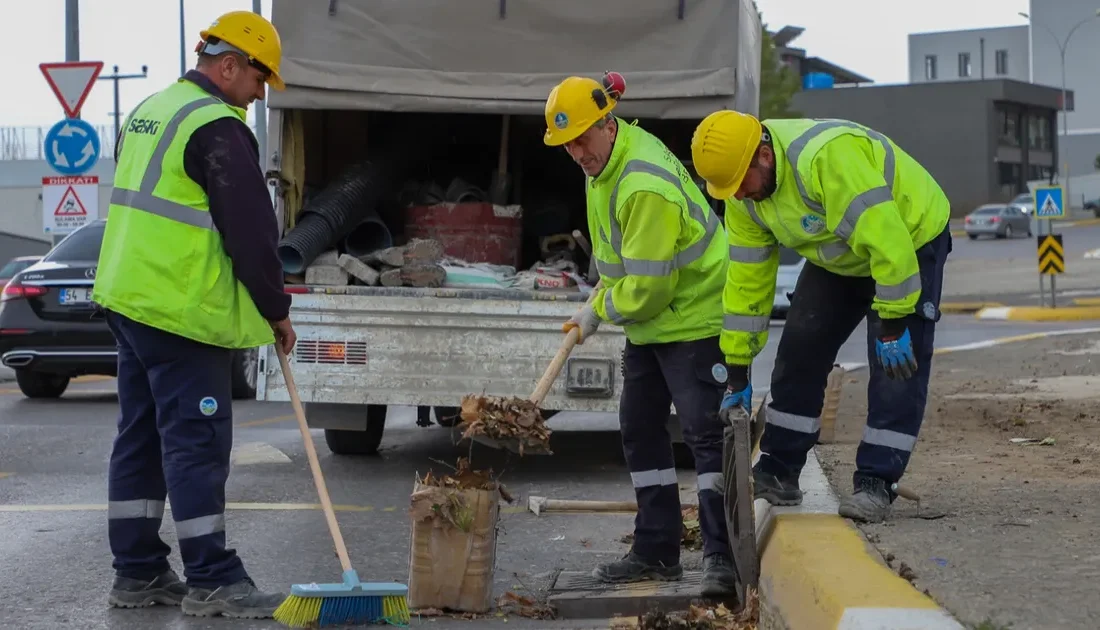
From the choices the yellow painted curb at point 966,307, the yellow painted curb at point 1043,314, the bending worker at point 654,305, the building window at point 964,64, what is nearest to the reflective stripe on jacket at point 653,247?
the bending worker at point 654,305

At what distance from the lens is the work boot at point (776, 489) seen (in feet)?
17.6

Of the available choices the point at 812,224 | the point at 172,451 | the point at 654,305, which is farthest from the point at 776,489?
the point at 172,451

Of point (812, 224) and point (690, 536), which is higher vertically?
point (812, 224)

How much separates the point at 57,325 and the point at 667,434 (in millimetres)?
7945

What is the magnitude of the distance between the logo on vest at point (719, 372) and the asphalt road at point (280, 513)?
93cm

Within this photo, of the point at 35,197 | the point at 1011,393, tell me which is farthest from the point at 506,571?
the point at 35,197

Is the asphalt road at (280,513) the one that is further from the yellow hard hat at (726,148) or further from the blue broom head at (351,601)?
the yellow hard hat at (726,148)

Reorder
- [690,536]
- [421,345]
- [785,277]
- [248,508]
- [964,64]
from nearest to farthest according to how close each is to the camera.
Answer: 1. [690,536]
2. [248,508]
3. [421,345]
4. [785,277]
5. [964,64]

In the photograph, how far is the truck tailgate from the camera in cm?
792

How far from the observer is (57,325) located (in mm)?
11938

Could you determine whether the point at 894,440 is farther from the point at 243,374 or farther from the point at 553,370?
the point at 243,374

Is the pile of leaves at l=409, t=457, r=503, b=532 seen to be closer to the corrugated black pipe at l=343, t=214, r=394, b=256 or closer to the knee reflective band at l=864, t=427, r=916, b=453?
the knee reflective band at l=864, t=427, r=916, b=453

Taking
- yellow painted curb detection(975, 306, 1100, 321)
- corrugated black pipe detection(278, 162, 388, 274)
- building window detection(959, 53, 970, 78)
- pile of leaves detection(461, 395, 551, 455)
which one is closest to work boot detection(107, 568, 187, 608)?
pile of leaves detection(461, 395, 551, 455)

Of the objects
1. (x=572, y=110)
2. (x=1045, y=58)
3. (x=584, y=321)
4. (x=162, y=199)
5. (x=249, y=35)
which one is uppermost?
(x=1045, y=58)
